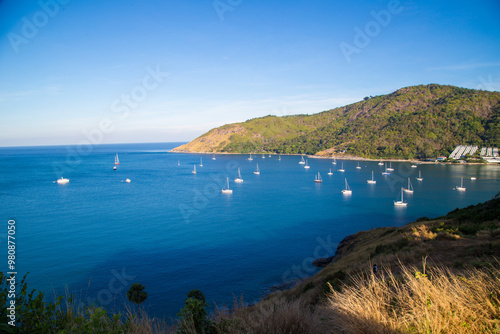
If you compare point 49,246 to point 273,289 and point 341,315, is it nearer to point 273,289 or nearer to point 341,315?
point 273,289

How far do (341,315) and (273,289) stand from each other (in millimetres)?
20146

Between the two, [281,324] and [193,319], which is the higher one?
[281,324]

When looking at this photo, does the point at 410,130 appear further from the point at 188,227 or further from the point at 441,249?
the point at 441,249

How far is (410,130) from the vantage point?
13150 centimetres

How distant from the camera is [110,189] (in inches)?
2574

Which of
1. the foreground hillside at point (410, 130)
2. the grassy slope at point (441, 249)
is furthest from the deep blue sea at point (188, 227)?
the foreground hillside at point (410, 130)

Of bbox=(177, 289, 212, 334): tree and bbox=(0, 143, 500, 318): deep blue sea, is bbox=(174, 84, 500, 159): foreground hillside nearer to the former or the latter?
bbox=(0, 143, 500, 318): deep blue sea

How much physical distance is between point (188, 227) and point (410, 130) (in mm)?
127692

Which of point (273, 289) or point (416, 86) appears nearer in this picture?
point (273, 289)

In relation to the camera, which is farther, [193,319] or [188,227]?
[188,227]

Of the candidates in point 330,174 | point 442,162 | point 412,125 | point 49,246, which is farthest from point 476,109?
A: point 49,246

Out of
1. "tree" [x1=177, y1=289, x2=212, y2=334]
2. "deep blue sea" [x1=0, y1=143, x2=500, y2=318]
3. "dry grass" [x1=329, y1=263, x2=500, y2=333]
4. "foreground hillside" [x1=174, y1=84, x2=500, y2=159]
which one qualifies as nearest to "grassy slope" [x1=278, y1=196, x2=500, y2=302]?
"dry grass" [x1=329, y1=263, x2=500, y2=333]

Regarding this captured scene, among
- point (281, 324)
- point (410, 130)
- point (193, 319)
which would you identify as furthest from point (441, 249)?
point (410, 130)

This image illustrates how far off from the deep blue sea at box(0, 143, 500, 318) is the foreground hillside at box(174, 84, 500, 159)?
Answer: 154ft
